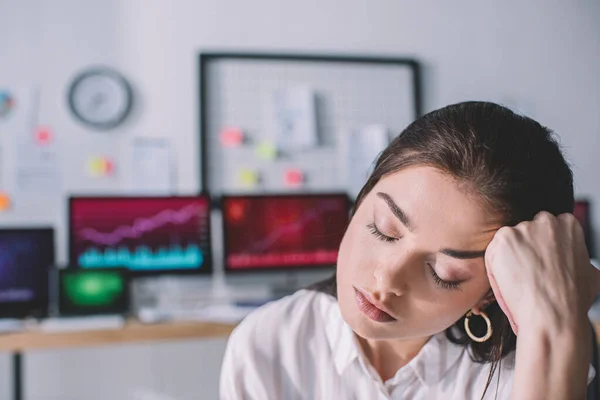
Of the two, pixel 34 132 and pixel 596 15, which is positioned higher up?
pixel 596 15

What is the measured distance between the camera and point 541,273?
74 centimetres

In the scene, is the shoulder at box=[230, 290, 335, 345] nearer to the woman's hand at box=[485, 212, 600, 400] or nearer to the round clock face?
Result: the woman's hand at box=[485, 212, 600, 400]

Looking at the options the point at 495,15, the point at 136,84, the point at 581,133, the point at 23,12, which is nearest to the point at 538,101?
the point at 581,133

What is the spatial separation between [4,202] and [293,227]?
118 cm

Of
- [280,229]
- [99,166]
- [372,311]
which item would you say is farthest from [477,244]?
[99,166]

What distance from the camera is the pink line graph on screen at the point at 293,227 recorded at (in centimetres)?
231

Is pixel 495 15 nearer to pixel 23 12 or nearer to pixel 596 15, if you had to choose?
pixel 596 15

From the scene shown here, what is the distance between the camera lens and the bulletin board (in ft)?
8.11

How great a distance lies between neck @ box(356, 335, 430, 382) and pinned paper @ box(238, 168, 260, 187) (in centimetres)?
162

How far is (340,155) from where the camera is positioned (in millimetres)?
2574

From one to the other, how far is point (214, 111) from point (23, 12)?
0.88m

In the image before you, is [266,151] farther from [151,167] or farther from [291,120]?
[151,167]

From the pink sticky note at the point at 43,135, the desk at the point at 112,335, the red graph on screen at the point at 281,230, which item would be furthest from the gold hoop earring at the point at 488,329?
the pink sticky note at the point at 43,135

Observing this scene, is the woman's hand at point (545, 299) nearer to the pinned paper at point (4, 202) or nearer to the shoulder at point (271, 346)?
the shoulder at point (271, 346)
